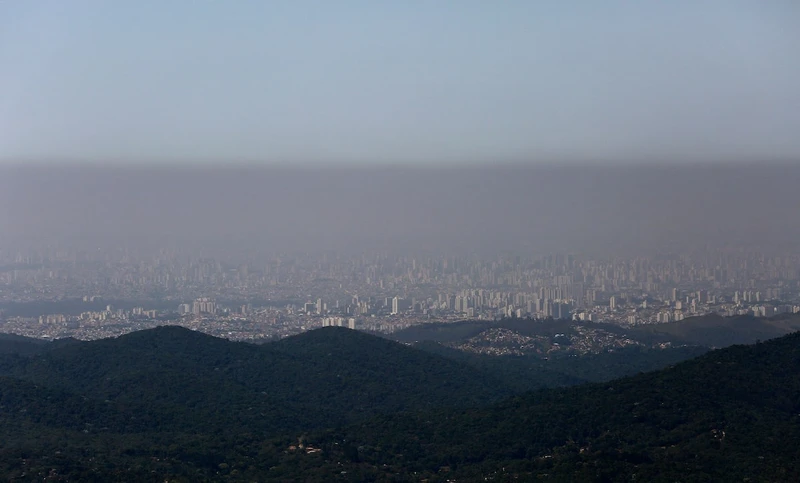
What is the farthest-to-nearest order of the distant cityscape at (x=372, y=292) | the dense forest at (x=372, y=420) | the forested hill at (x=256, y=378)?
the distant cityscape at (x=372, y=292) < the forested hill at (x=256, y=378) < the dense forest at (x=372, y=420)

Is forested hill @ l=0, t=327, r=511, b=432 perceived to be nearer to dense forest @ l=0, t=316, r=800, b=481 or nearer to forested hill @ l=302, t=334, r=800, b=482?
dense forest @ l=0, t=316, r=800, b=481

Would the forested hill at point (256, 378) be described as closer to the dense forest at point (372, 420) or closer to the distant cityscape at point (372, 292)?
the dense forest at point (372, 420)

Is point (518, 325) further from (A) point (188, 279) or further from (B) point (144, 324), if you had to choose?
(A) point (188, 279)

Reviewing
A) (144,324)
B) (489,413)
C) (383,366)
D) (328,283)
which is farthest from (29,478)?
(328,283)

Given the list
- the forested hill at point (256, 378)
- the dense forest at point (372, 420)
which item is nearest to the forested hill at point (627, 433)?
the dense forest at point (372, 420)

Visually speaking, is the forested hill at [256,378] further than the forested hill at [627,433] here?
Yes

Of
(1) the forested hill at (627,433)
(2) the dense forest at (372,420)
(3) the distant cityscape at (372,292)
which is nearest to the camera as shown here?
(1) the forested hill at (627,433)

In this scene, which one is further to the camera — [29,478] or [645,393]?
[645,393]
